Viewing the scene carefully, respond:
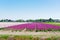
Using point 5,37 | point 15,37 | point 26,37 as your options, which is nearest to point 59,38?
point 26,37

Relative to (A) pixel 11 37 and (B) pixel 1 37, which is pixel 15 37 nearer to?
(A) pixel 11 37

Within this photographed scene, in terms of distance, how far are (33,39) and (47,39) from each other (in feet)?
2.08

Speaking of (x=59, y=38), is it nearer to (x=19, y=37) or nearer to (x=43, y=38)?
(x=43, y=38)

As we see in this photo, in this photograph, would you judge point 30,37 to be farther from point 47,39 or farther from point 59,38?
point 59,38

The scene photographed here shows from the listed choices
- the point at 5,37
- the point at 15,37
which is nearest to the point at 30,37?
the point at 15,37

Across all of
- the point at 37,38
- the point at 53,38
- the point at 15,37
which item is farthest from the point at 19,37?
the point at 53,38

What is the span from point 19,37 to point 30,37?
506 mm

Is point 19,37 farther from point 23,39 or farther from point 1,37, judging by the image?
point 1,37

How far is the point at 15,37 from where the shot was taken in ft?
24.8

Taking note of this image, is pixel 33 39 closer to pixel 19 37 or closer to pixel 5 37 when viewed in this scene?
pixel 19 37

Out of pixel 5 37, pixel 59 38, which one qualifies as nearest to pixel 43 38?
pixel 59 38

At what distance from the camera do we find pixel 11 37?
7.54 m

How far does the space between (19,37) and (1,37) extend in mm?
846

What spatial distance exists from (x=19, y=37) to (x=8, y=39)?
0.51 meters
